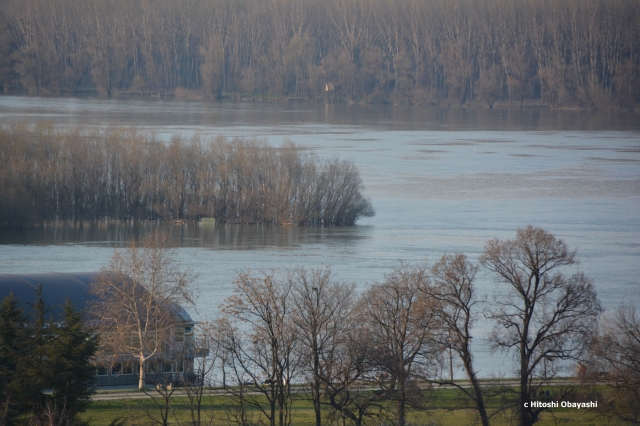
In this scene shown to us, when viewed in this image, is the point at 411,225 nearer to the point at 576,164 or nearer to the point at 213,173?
the point at 213,173

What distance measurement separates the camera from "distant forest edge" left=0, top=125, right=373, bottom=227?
130 ft

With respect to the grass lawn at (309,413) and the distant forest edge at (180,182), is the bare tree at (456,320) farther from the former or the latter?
the distant forest edge at (180,182)

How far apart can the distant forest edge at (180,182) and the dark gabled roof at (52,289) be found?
62.7ft

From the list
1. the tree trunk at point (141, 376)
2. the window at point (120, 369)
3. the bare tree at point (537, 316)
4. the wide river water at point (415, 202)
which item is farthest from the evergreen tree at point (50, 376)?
the wide river water at point (415, 202)

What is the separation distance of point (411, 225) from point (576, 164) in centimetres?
1915

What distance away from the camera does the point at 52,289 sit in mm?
20062

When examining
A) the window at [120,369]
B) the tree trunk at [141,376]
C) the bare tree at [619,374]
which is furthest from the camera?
the window at [120,369]

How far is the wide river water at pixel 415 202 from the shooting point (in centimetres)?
2973

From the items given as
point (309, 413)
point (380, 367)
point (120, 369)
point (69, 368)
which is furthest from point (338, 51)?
point (69, 368)

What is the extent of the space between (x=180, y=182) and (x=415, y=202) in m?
10.6

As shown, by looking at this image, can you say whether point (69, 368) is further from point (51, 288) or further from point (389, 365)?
point (51, 288)

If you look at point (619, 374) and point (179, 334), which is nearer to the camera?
point (619, 374)

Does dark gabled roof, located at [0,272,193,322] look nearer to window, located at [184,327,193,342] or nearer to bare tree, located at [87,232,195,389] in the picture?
window, located at [184,327,193,342]

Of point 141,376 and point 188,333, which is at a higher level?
point 188,333
